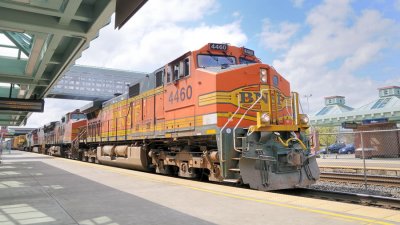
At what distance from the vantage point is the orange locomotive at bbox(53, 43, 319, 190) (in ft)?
25.4

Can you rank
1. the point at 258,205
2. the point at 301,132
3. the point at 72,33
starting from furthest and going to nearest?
the point at 301,132 → the point at 72,33 → the point at 258,205

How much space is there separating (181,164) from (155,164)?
6.86 ft

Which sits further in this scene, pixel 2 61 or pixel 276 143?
pixel 2 61

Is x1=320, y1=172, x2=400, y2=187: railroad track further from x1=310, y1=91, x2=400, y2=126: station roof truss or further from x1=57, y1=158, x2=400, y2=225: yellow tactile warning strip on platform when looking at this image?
x1=310, y1=91, x2=400, y2=126: station roof truss

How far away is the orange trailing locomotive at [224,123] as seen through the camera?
305 inches

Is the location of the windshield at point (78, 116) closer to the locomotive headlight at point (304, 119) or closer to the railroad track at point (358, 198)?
the locomotive headlight at point (304, 119)

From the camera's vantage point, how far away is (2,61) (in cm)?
1223

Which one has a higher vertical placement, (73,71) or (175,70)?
(73,71)

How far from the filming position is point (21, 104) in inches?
605

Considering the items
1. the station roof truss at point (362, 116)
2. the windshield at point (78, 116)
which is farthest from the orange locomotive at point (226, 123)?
the station roof truss at point (362, 116)

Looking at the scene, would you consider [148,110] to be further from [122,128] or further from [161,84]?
[122,128]

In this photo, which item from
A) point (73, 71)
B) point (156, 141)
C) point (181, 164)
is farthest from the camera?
point (73, 71)

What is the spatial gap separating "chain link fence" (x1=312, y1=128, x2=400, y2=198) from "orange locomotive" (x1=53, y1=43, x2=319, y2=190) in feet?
4.42

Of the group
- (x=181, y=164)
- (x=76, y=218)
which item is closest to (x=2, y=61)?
(x=181, y=164)
